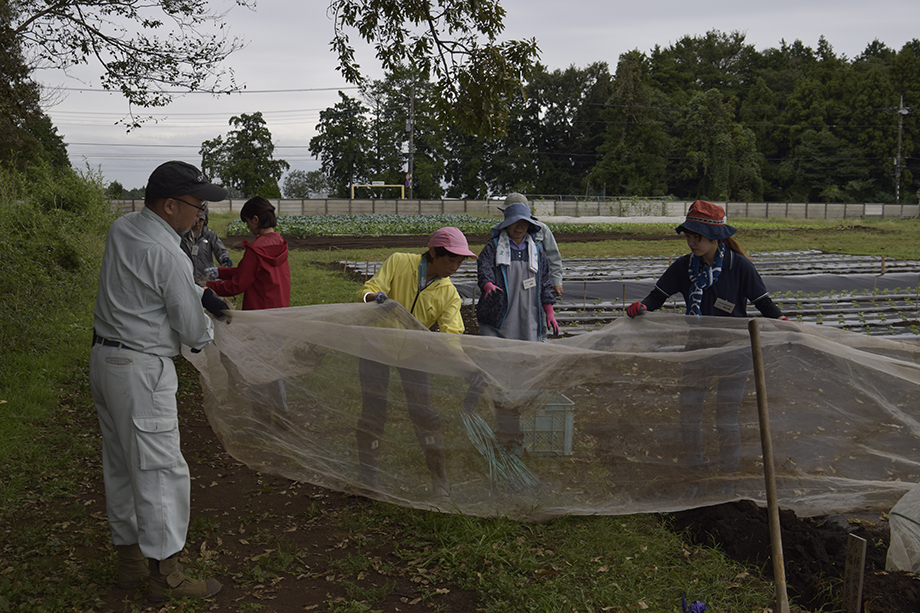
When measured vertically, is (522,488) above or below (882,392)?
below

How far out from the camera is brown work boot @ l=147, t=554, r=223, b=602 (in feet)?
8.61

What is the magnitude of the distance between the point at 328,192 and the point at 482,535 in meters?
49.9

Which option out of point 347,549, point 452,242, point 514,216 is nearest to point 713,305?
point 514,216

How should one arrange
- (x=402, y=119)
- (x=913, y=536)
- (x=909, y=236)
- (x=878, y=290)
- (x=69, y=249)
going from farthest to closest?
1. (x=402, y=119)
2. (x=909, y=236)
3. (x=878, y=290)
4. (x=69, y=249)
5. (x=913, y=536)

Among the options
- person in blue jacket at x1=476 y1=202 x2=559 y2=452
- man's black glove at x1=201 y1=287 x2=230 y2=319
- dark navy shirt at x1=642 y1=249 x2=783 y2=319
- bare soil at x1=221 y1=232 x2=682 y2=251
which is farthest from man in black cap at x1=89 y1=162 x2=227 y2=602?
bare soil at x1=221 y1=232 x2=682 y2=251

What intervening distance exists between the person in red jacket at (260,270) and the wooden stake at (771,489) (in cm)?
258

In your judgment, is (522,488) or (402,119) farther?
(402,119)

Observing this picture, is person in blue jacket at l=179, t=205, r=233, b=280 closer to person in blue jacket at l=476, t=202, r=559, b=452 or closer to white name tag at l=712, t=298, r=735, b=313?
person in blue jacket at l=476, t=202, r=559, b=452

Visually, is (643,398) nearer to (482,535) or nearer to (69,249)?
(482,535)

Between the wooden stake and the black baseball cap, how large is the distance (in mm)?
2095

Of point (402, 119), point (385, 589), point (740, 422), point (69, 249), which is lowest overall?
point (385, 589)

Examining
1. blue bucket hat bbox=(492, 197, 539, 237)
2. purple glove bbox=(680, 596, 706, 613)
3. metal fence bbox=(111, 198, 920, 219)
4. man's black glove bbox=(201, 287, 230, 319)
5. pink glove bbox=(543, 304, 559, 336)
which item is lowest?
purple glove bbox=(680, 596, 706, 613)

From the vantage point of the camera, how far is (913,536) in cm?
274

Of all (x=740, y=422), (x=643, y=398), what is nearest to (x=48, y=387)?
(x=643, y=398)
